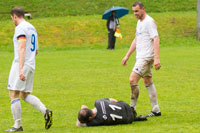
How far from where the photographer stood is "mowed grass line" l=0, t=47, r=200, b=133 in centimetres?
865

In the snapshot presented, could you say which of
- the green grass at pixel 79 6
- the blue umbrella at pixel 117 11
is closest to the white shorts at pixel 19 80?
the blue umbrella at pixel 117 11

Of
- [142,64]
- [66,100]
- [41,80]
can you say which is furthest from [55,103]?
[41,80]

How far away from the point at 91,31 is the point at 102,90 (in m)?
22.3

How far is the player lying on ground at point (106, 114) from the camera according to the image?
27.3 feet

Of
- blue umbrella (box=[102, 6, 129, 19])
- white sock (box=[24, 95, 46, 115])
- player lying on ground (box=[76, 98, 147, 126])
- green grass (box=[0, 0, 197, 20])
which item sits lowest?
player lying on ground (box=[76, 98, 147, 126])

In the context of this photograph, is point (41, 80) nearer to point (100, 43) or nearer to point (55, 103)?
point (55, 103)

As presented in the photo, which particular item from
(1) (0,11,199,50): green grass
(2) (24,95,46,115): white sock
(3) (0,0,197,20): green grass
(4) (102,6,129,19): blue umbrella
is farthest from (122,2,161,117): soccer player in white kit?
(3) (0,0,197,20): green grass

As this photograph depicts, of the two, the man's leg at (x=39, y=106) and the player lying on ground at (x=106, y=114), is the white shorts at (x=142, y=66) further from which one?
the man's leg at (x=39, y=106)

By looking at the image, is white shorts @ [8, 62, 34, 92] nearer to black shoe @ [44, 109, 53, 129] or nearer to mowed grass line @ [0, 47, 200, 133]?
black shoe @ [44, 109, 53, 129]

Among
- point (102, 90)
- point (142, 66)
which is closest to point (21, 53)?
point (142, 66)

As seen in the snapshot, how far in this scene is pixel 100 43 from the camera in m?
33.4

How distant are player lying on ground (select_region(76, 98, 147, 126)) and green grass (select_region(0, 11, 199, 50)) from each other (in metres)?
23.7

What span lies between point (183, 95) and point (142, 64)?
11.0 ft

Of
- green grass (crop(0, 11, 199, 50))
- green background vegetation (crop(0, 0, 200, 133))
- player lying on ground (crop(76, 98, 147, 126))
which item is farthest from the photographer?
green grass (crop(0, 11, 199, 50))
